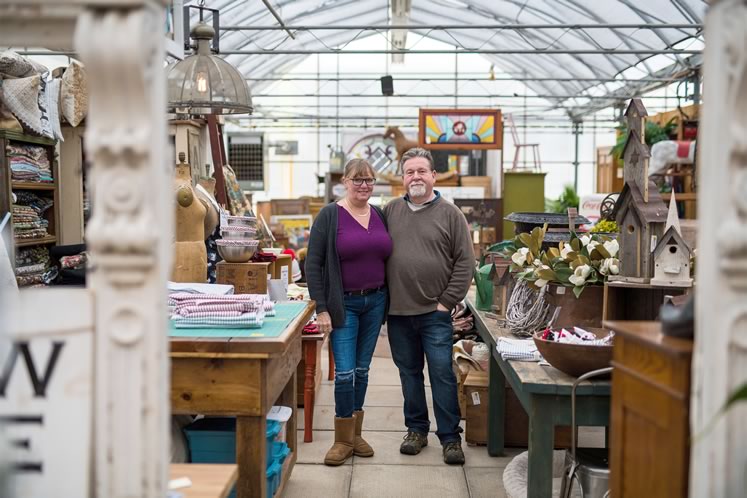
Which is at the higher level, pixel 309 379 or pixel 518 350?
pixel 518 350

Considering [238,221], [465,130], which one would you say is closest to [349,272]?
[238,221]

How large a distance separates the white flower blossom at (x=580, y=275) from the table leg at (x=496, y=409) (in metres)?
0.82

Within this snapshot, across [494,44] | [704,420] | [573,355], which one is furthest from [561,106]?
[704,420]

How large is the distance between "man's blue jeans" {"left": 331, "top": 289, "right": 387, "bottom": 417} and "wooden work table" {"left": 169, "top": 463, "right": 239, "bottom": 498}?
1889 millimetres

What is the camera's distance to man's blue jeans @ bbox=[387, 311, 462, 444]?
13.2 ft

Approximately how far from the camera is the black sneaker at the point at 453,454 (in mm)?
4082

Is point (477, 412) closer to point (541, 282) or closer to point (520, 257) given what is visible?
point (520, 257)

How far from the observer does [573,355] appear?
279 centimetres

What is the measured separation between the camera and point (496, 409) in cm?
421

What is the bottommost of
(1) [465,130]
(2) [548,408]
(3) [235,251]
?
(2) [548,408]

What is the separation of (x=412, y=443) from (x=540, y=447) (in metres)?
1.54

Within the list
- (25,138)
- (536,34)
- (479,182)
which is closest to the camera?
(25,138)

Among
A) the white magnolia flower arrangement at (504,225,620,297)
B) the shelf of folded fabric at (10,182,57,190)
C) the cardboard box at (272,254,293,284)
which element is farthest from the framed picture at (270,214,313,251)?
the white magnolia flower arrangement at (504,225,620,297)

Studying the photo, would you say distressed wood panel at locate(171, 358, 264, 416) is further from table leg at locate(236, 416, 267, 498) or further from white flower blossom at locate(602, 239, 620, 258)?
white flower blossom at locate(602, 239, 620, 258)
